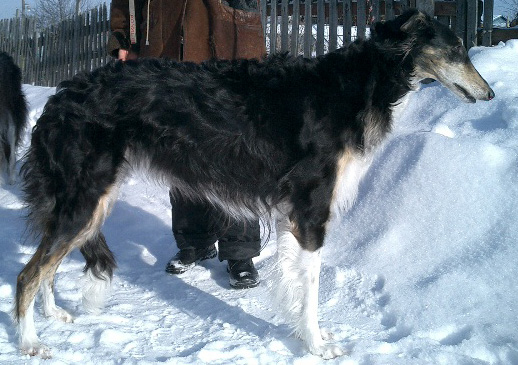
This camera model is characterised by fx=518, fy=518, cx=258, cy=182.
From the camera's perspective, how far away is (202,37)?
401 cm

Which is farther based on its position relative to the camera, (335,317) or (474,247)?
(474,247)

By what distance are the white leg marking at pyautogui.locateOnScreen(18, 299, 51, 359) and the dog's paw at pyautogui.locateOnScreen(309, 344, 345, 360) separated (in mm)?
1464

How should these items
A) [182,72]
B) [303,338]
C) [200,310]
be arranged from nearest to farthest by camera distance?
[303,338] → [182,72] → [200,310]

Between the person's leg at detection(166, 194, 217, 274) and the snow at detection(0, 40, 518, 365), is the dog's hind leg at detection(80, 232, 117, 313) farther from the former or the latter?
the person's leg at detection(166, 194, 217, 274)

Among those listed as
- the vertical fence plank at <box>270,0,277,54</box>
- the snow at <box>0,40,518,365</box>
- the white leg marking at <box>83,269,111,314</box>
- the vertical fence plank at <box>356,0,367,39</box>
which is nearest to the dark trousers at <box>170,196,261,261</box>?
the snow at <box>0,40,518,365</box>

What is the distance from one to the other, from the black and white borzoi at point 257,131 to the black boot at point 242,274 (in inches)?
29.8

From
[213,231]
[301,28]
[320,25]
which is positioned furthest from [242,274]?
[301,28]

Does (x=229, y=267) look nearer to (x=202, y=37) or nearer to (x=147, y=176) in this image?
(x=147, y=176)

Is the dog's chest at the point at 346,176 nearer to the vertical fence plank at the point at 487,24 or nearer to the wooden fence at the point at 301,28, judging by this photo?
the wooden fence at the point at 301,28

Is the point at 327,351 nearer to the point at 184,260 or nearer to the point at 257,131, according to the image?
the point at 257,131

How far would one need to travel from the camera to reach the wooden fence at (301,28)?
5719 millimetres

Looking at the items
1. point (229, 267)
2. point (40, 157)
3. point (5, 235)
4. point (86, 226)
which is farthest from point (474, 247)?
point (5, 235)

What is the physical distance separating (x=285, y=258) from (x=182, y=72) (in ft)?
4.29

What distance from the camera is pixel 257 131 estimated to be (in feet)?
10.3
